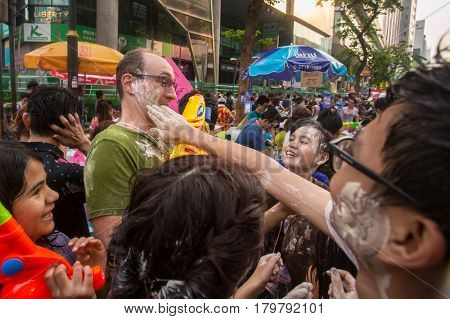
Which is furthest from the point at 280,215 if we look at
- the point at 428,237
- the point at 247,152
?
the point at 428,237

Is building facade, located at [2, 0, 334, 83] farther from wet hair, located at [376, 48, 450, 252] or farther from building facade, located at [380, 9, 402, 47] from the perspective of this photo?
building facade, located at [380, 9, 402, 47]

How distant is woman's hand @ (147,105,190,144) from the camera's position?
77.7 inches

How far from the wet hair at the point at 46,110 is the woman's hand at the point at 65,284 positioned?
152 centimetres

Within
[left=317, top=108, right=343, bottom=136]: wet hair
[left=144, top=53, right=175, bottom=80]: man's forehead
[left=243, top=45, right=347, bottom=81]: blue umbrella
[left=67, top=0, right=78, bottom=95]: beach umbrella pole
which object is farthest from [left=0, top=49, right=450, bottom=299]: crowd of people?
[left=243, top=45, right=347, bottom=81]: blue umbrella

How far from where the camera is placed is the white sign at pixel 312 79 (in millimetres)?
9289

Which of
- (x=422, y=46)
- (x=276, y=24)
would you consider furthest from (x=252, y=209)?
(x=276, y=24)

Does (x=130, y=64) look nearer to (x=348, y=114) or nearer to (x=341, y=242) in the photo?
(x=341, y=242)

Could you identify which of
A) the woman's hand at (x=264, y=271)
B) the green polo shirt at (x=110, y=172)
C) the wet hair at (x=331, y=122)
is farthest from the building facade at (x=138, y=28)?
the woman's hand at (x=264, y=271)

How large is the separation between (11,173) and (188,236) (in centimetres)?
106

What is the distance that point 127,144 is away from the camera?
2.10 metres

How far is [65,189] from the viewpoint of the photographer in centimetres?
242

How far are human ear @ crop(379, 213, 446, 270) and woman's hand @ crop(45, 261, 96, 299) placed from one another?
1058 mm

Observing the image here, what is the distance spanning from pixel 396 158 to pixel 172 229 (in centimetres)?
67
